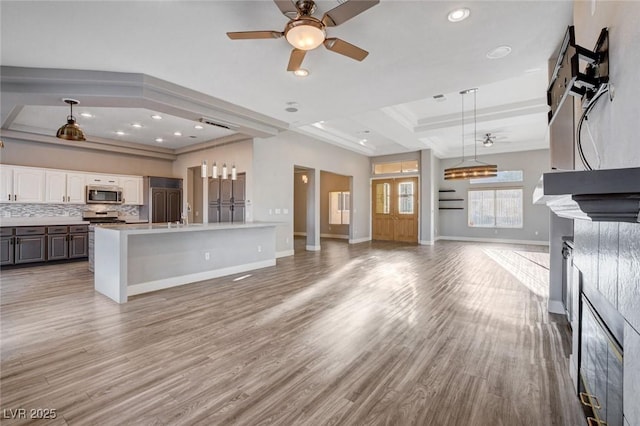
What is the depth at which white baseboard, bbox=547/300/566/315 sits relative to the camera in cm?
347

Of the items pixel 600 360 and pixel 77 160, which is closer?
pixel 600 360

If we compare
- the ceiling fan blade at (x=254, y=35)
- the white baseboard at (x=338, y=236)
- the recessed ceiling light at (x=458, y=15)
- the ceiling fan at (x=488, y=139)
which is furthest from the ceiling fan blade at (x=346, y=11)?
the white baseboard at (x=338, y=236)

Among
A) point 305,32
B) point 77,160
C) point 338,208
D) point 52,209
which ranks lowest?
point 52,209

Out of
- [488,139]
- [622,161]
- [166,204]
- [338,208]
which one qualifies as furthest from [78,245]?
[488,139]

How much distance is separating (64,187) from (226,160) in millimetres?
3829

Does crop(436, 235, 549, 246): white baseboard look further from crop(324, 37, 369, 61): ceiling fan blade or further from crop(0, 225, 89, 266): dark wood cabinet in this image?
crop(0, 225, 89, 266): dark wood cabinet

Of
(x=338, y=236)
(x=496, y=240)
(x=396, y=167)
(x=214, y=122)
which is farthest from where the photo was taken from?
(x=338, y=236)

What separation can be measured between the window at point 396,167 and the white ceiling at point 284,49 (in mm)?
4951

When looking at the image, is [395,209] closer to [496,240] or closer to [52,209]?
[496,240]

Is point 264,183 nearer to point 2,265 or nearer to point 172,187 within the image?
point 172,187

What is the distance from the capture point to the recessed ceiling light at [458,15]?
268 centimetres

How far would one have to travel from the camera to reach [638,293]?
0.94 metres

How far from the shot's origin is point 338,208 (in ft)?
39.7

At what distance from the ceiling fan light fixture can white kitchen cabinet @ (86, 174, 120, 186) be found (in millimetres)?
7402
